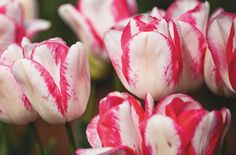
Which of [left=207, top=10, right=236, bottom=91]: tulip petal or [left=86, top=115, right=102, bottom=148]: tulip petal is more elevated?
[left=207, top=10, right=236, bottom=91]: tulip petal

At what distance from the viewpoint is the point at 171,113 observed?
2.44 ft

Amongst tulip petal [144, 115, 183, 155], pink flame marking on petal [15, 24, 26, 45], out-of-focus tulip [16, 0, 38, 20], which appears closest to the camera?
tulip petal [144, 115, 183, 155]

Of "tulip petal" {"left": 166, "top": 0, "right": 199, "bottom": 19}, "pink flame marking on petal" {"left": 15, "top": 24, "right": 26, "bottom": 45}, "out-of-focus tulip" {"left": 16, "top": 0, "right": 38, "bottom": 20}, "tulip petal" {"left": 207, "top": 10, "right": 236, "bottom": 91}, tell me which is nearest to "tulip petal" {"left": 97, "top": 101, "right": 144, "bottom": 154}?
"tulip petal" {"left": 207, "top": 10, "right": 236, "bottom": 91}

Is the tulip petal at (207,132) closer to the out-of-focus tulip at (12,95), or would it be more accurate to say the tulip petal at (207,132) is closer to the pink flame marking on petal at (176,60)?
the pink flame marking on petal at (176,60)

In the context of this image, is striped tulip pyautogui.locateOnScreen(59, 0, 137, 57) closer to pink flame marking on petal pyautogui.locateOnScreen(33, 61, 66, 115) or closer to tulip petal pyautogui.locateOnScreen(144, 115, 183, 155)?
pink flame marking on petal pyautogui.locateOnScreen(33, 61, 66, 115)

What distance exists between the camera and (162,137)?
73 centimetres

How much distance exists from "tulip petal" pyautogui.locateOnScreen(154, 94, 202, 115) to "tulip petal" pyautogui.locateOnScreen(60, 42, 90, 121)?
11cm

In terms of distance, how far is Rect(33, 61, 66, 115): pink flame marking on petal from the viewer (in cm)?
82

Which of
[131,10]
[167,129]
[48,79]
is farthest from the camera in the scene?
[131,10]

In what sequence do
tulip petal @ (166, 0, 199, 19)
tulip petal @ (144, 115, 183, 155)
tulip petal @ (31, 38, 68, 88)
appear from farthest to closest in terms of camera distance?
tulip petal @ (166, 0, 199, 19) < tulip petal @ (31, 38, 68, 88) < tulip petal @ (144, 115, 183, 155)

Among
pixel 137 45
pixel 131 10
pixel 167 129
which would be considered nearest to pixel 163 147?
pixel 167 129

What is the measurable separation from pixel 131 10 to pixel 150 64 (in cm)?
36

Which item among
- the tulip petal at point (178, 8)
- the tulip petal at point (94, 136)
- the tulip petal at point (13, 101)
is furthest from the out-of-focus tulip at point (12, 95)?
the tulip petal at point (178, 8)

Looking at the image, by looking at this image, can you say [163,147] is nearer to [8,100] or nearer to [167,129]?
[167,129]
